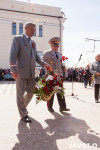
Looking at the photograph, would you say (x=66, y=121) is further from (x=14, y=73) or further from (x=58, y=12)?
(x=58, y=12)

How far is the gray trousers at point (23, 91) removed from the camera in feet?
13.3

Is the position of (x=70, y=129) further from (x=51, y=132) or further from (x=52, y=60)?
(x=52, y=60)

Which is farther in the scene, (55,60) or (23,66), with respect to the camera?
(55,60)

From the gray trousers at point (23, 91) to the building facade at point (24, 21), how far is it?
21.6 meters

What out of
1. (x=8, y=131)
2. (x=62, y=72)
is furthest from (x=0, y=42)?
(x=8, y=131)

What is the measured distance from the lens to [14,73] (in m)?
3.86

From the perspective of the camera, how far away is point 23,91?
161 inches

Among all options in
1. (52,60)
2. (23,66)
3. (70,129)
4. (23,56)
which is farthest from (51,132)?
(52,60)

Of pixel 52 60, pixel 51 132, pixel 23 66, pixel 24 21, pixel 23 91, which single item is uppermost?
pixel 24 21

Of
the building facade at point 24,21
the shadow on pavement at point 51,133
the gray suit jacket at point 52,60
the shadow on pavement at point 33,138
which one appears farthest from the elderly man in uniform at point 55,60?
the building facade at point 24,21

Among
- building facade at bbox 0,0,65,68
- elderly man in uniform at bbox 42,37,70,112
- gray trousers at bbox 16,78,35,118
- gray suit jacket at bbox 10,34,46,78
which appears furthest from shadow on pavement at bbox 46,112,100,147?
building facade at bbox 0,0,65,68

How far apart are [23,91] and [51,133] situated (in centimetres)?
121

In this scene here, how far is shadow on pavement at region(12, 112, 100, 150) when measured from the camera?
2.75 meters

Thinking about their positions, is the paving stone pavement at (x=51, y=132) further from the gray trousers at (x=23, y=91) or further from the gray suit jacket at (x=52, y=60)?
the gray suit jacket at (x=52, y=60)
